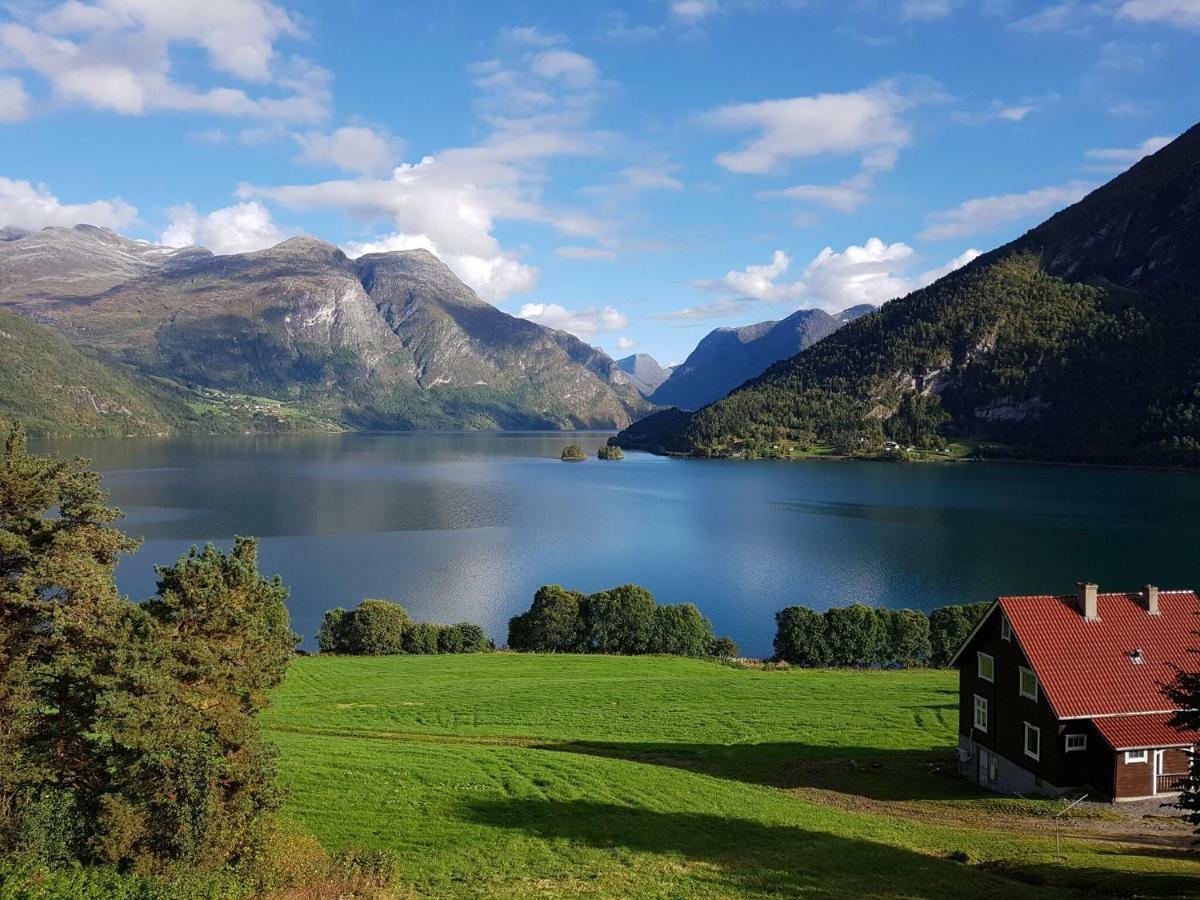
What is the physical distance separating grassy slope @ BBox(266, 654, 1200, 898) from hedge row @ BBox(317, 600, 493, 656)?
14.5 meters

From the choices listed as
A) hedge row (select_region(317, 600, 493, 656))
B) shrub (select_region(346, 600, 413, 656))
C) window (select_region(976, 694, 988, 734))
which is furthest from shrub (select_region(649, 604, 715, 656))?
window (select_region(976, 694, 988, 734))

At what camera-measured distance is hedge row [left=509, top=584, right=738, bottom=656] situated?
217ft

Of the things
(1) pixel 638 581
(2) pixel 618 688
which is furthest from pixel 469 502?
(2) pixel 618 688

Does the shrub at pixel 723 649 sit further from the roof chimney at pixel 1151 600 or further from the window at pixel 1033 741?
the roof chimney at pixel 1151 600

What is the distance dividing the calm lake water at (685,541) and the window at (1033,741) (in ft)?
127

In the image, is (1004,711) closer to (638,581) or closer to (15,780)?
(15,780)

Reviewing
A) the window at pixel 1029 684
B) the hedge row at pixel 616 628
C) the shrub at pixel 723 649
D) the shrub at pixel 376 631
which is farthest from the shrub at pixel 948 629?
the shrub at pixel 376 631

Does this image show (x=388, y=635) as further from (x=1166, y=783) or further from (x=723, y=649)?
(x=1166, y=783)

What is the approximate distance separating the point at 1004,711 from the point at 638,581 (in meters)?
63.9

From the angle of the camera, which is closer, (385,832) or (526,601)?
(385,832)

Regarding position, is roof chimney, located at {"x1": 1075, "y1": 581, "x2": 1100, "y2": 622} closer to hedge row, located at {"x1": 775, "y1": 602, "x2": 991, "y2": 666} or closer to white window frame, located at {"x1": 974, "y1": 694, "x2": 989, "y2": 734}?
white window frame, located at {"x1": 974, "y1": 694, "x2": 989, "y2": 734}

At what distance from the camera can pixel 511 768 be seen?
97.3ft

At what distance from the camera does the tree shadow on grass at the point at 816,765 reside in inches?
1218

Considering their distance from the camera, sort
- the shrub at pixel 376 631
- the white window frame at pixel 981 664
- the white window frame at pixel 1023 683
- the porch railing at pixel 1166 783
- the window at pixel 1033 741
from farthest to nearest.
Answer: the shrub at pixel 376 631
the white window frame at pixel 981 664
the white window frame at pixel 1023 683
the window at pixel 1033 741
the porch railing at pixel 1166 783
